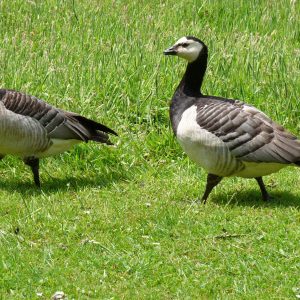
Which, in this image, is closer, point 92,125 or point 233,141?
point 233,141

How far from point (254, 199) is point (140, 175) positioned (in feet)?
4.59

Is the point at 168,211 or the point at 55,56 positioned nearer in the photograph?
the point at 168,211

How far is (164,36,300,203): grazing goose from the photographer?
748cm

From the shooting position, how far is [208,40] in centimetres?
1125

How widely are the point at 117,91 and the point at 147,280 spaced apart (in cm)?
416

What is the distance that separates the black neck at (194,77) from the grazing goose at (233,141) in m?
0.40

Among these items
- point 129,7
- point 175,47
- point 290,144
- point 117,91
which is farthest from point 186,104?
point 129,7

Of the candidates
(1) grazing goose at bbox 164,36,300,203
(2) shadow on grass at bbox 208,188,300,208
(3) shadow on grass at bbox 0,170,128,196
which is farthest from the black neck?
(3) shadow on grass at bbox 0,170,128,196

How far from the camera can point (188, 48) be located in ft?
27.5

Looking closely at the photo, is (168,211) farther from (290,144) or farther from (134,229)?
(290,144)

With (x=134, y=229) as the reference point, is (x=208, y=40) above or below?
above

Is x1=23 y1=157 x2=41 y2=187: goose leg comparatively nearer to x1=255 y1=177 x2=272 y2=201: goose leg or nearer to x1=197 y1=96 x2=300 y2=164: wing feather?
x1=197 y1=96 x2=300 y2=164: wing feather

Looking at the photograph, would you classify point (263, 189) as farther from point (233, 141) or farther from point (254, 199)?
point (233, 141)

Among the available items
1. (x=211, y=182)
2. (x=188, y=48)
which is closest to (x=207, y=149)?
(x=211, y=182)
